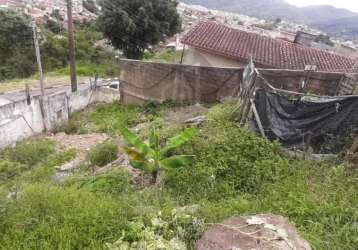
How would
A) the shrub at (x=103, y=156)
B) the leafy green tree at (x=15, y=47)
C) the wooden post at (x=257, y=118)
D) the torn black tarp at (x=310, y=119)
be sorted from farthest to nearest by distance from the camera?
the leafy green tree at (x=15, y=47) < the shrub at (x=103, y=156) < the wooden post at (x=257, y=118) < the torn black tarp at (x=310, y=119)

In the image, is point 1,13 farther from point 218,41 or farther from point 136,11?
point 218,41

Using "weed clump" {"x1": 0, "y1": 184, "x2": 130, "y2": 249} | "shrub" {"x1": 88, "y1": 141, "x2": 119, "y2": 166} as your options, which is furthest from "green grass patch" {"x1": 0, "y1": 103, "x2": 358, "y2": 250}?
"shrub" {"x1": 88, "y1": 141, "x2": 119, "y2": 166}

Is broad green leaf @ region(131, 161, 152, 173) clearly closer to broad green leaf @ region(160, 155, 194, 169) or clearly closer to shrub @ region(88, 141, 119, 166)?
broad green leaf @ region(160, 155, 194, 169)

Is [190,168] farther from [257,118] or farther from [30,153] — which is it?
[30,153]

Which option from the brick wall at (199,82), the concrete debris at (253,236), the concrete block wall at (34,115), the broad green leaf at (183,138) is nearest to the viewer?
the concrete debris at (253,236)

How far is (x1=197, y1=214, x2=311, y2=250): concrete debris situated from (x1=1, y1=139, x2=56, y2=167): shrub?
579 cm

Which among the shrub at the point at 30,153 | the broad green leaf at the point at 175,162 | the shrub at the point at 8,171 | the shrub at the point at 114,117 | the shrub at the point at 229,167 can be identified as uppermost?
the broad green leaf at the point at 175,162

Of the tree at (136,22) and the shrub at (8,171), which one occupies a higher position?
the tree at (136,22)

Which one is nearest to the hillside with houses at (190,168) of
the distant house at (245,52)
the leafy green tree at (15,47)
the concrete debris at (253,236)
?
the concrete debris at (253,236)

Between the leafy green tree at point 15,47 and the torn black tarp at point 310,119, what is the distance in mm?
23684

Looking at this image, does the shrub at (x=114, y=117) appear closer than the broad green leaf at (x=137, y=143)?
No

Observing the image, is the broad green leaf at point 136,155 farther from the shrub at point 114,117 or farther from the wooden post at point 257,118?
the shrub at point 114,117

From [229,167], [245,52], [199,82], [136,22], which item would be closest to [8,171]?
[229,167]

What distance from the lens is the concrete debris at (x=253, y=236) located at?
2756 millimetres
